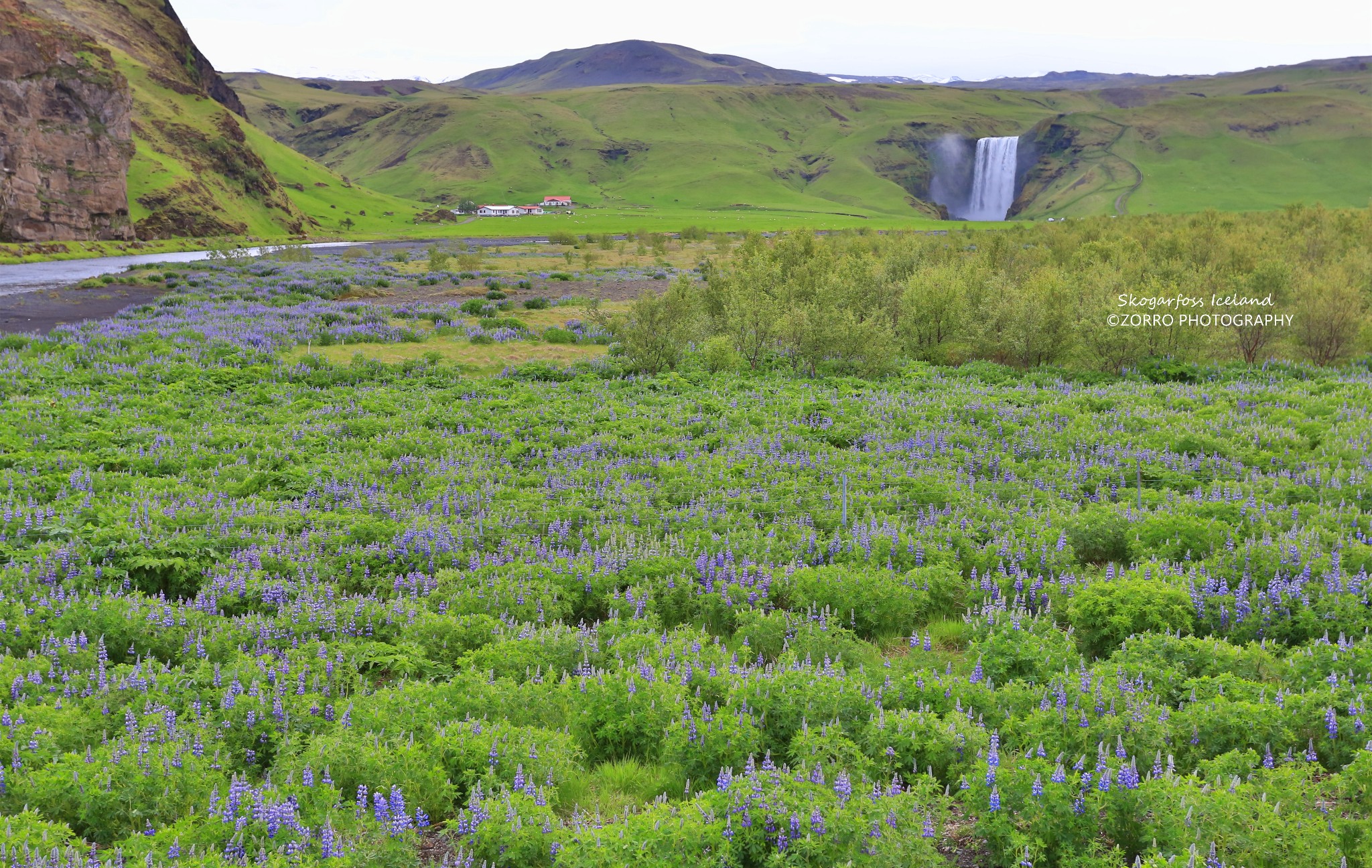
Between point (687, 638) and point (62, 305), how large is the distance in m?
45.3

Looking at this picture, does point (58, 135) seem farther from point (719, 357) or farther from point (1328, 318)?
point (1328, 318)

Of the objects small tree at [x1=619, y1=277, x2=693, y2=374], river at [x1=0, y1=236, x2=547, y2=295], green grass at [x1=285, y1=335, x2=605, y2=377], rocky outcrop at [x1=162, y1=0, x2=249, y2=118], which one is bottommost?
green grass at [x1=285, y1=335, x2=605, y2=377]

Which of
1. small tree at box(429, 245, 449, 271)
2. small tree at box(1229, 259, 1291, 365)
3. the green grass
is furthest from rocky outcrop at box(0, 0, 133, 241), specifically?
small tree at box(1229, 259, 1291, 365)

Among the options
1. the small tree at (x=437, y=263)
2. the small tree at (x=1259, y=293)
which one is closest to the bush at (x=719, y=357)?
the small tree at (x=1259, y=293)

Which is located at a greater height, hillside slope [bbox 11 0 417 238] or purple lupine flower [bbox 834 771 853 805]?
hillside slope [bbox 11 0 417 238]

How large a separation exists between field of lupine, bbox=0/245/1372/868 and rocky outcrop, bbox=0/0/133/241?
329 feet

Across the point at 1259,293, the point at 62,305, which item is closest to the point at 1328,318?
the point at 1259,293

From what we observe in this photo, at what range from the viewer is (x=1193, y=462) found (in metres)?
14.0

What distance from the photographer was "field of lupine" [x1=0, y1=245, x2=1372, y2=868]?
5.56m

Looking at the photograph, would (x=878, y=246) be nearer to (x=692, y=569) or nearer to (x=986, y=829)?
(x=692, y=569)

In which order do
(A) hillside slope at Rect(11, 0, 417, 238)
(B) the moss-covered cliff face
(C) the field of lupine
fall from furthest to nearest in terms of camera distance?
(A) hillside slope at Rect(11, 0, 417, 238) < (B) the moss-covered cliff face < (C) the field of lupine

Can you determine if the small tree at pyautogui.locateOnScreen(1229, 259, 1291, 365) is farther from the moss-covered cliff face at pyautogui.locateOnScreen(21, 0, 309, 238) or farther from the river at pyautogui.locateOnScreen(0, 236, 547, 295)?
the moss-covered cliff face at pyautogui.locateOnScreen(21, 0, 309, 238)

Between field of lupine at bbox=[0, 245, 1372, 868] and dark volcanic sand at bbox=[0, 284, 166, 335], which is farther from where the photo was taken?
dark volcanic sand at bbox=[0, 284, 166, 335]

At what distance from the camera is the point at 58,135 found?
97062 millimetres
